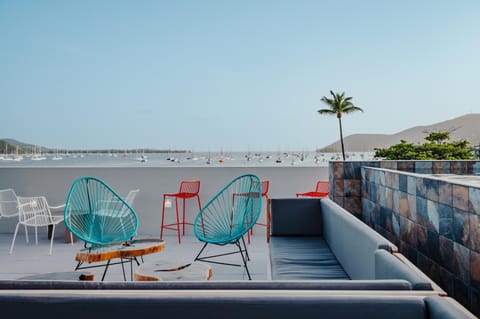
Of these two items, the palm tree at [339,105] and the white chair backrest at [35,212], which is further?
the palm tree at [339,105]

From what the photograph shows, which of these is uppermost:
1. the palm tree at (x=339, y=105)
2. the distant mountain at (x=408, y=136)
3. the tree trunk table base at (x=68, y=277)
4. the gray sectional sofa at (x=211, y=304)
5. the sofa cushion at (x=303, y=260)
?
the palm tree at (x=339, y=105)

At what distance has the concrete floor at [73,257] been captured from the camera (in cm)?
392

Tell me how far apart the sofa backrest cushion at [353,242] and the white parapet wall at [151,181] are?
2.62 metres

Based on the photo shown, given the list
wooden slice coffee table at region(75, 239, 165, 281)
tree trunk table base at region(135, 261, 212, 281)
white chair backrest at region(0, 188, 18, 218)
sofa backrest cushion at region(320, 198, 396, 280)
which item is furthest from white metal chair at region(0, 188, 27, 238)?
sofa backrest cushion at region(320, 198, 396, 280)

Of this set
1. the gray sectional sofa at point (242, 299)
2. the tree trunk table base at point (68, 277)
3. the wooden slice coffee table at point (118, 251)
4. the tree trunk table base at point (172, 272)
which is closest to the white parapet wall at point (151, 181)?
the wooden slice coffee table at point (118, 251)

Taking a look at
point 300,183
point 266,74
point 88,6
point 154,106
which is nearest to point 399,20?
point 266,74

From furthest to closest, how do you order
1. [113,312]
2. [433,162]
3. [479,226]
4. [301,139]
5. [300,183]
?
[301,139], [300,183], [433,162], [479,226], [113,312]

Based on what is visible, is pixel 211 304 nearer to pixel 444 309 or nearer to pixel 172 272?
pixel 444 309

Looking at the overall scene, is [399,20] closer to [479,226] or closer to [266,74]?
[266,74]

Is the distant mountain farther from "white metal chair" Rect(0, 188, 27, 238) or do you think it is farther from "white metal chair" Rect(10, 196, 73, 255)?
"white metal chair" Rect(0, 188, 27, 238)

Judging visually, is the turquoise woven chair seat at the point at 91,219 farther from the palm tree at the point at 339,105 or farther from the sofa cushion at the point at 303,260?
the palm tree at the point at 339,105

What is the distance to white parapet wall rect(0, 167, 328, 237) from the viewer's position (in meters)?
5.98

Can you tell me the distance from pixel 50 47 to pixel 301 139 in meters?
9.05

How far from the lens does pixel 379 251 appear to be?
5.34 ft
